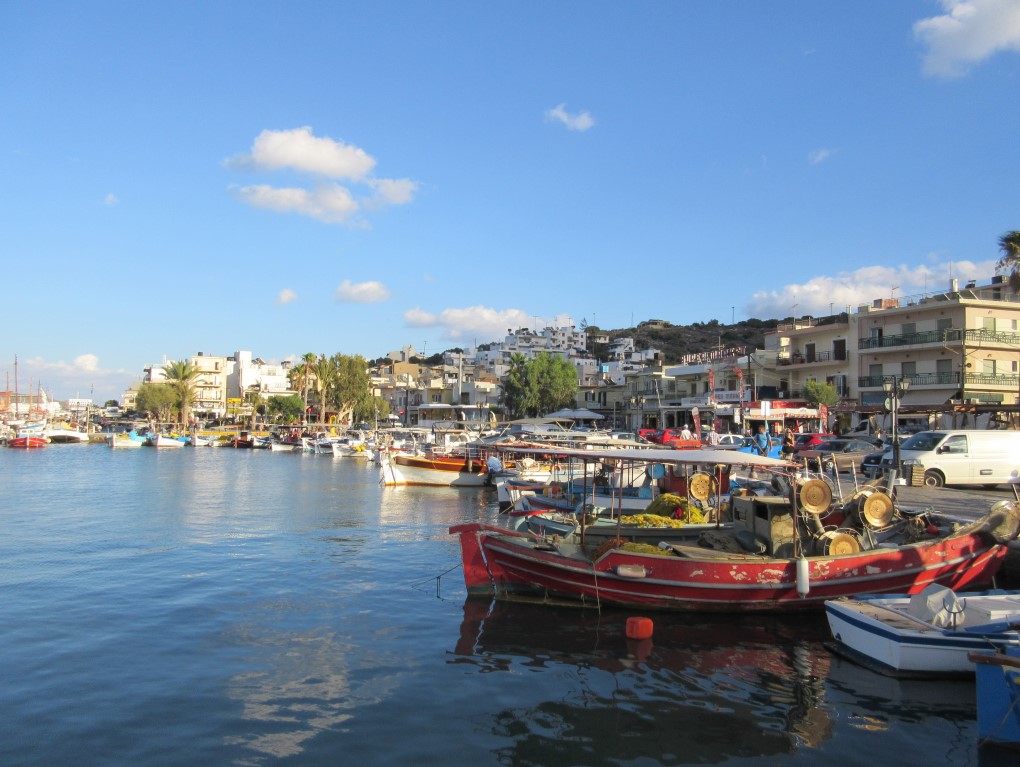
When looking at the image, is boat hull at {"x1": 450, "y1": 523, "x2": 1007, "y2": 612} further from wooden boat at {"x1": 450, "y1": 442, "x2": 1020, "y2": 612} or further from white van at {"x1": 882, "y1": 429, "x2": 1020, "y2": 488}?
white van at {"x1": 882, "y1": 429, "x2": 1020, "y2": 488}

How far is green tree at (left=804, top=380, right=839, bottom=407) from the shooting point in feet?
178

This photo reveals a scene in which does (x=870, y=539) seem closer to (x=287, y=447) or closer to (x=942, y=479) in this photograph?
(x=942, y=479)

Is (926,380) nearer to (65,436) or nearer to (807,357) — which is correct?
(807,357)

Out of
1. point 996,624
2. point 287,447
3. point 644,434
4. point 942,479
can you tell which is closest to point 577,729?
point 996,624

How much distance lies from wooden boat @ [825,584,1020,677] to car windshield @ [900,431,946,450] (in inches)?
604

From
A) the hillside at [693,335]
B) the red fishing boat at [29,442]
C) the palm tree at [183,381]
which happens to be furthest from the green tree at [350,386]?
the hillside at [693,335]

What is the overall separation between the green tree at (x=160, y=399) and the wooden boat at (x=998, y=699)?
114507 millimetres

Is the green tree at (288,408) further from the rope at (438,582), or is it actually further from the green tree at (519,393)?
the rope at (438,582)

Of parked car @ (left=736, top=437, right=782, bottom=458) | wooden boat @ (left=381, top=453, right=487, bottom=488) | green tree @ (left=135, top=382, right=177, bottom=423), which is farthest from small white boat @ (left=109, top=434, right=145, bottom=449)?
parked car @ (left=736, top=437, right=782, bottom=458)

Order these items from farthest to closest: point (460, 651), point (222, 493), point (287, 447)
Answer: point (287, 447)
point (222, 493)
point (460, 651)

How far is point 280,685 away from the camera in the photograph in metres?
10.9

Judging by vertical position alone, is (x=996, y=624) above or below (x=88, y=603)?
above

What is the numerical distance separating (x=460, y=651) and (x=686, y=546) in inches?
193

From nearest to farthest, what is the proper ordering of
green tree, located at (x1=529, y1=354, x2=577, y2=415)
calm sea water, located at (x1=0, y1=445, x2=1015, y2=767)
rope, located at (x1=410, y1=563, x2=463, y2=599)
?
1. calm sea water, located at (x1=0, y1=445, x2=1015, y2=767)
2. rope, located at (x1=410, y1=563, x2=463, y2=599)
3. green tree, located at (x1=529, y1=354, x2=577, y2=415)
